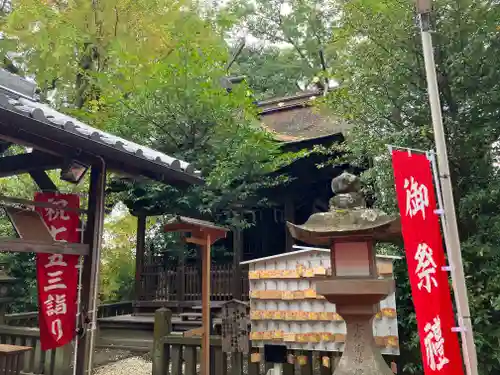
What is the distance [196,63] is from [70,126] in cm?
713

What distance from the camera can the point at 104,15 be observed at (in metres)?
11.2

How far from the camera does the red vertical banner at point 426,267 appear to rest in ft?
12.0

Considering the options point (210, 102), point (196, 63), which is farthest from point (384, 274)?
point (196, 63)

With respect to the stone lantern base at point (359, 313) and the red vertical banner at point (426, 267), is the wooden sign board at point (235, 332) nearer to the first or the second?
the stone lantern base at point (359, 313)

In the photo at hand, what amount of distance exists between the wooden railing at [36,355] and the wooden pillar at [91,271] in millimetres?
2568

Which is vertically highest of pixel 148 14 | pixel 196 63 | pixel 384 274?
pixel 148 14

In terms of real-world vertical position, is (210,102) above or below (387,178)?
above

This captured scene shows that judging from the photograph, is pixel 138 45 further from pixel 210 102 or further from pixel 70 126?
pixel 70 126

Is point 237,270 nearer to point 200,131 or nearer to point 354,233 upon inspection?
point 200,131

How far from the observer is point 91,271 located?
4465 mm

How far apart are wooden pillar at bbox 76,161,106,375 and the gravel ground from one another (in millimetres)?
3932

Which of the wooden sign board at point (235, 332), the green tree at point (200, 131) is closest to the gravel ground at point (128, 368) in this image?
the wooden sign board at point (235, 332)

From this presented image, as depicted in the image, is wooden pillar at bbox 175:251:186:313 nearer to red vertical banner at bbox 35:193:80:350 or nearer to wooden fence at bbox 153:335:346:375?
wooden fence at bbox 153:335:346:375

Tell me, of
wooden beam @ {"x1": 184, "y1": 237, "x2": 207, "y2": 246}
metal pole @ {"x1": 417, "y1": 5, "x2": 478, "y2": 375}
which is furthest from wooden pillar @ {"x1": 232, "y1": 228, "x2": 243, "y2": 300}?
metal pole @ {"x1": 417, "y1": 5, "x2": 478, "y2": 375}
